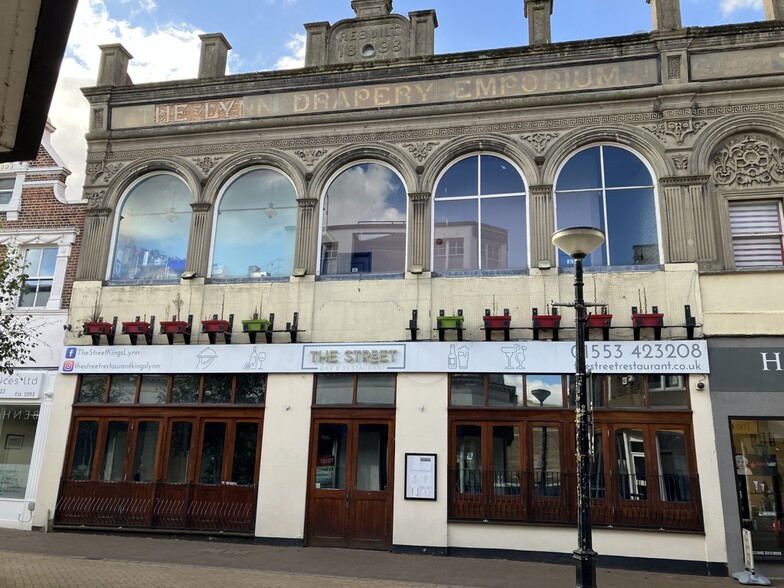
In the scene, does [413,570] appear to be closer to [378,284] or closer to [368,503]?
[368,503]

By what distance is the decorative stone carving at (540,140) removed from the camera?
44.3 ft

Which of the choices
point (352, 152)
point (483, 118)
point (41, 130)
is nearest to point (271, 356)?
point (352, 152)

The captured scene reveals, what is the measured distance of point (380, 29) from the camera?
592 inches

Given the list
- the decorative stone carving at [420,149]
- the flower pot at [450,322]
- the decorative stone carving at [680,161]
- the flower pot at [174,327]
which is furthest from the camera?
the decorative stone carving at [420,149]

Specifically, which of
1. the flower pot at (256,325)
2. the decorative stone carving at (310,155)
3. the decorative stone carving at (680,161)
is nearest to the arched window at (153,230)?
the flower pot at (256,325)

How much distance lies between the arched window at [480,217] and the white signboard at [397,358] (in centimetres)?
189

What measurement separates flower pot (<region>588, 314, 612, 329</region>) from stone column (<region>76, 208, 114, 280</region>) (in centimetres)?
1087

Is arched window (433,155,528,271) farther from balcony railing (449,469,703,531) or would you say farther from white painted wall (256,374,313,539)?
balcony railing (449,469,703,531)

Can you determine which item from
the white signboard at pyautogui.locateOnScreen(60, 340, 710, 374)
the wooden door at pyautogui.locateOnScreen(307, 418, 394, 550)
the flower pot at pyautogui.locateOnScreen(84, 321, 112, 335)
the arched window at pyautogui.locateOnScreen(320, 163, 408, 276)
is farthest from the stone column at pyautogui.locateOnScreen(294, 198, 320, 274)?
the flower pot at pyautogui.locateOnScreen(84, 321, 112, 335)

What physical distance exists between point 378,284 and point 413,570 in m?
5.63

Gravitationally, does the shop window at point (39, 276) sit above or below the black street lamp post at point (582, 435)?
above

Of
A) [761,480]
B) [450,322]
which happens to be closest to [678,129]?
[450,322]

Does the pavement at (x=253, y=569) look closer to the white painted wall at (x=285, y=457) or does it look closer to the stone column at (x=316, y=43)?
the white painted wall at (x=285, y=457)

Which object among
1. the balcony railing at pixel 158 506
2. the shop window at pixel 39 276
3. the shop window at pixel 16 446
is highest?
Result: the shop window at pixel 39 276
